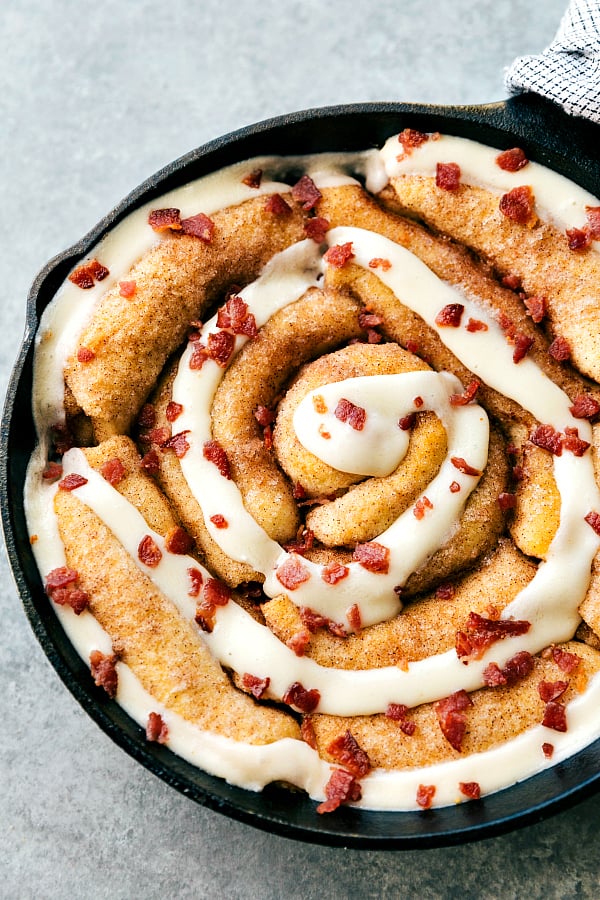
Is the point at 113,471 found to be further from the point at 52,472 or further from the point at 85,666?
the point at 85,666

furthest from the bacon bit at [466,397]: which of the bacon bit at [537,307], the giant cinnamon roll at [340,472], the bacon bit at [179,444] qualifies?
the bacon bit at [179,444]

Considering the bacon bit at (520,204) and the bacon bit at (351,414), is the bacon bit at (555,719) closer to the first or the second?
the bacon bit at (351,414)

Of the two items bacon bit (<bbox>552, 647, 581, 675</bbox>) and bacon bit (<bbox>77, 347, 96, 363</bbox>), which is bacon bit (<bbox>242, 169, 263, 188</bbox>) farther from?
bacon bit (<bbox>552, 647, 581, 675</bbox>)

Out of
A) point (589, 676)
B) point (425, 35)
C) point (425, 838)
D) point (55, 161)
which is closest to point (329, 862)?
point (425, 838)

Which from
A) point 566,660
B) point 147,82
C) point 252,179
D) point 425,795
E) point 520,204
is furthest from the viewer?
point 147,82

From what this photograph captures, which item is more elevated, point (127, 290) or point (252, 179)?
point (252, 179)

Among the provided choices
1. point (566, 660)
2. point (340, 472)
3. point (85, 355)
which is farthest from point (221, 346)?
point (566, 660)
